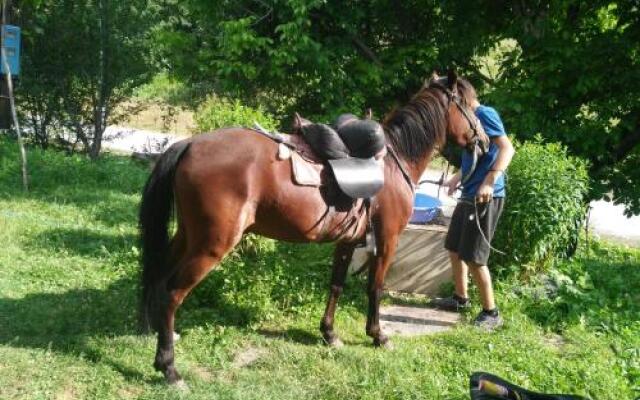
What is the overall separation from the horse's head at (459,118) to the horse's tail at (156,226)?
2.00 metres

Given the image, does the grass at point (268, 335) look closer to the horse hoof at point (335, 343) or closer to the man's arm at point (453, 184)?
the horse hoof at point (335, 343)

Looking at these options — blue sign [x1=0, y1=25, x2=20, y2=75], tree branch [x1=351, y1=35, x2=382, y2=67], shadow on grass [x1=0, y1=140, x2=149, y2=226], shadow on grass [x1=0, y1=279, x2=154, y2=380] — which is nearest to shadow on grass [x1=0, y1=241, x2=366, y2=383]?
shadow on grass [x1=0, y1=279, x2=154, y2=380]

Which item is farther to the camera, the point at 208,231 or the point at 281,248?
the point at 281,248

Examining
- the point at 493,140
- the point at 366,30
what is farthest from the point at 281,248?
the point at 366,30

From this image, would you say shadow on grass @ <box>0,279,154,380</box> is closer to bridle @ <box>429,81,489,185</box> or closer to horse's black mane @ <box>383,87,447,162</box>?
horse's black mane @ <box>383,87,447,162</box>

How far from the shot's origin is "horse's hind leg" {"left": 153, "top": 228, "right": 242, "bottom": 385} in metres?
3.81

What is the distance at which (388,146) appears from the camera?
183 inches

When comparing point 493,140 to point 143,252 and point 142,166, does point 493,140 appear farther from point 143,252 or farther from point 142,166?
point 142,166

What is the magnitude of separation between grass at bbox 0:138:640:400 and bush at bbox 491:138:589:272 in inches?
11.7

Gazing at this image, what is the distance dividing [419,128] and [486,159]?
712 millimetres

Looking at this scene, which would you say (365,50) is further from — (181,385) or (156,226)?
(181,385)

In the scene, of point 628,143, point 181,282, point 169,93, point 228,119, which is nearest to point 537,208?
point 628,143

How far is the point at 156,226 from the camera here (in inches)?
160

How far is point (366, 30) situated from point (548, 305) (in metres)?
4.58
